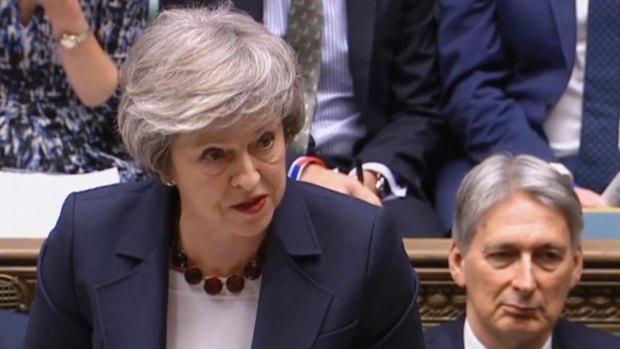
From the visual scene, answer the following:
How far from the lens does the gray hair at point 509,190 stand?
5.76ft

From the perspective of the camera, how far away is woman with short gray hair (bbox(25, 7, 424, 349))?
4.09 ft

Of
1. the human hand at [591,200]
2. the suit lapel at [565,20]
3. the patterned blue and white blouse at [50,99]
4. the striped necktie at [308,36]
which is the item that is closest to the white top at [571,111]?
the suit lapel at [565,20]

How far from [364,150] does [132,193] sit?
3.01ft

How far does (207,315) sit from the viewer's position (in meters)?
1.41

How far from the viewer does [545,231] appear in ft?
5.71

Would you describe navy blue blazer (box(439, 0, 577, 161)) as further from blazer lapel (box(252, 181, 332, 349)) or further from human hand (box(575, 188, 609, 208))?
blazer lapel (box(252, 181, 332, 349))

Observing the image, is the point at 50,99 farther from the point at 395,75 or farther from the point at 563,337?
the point at 563,337

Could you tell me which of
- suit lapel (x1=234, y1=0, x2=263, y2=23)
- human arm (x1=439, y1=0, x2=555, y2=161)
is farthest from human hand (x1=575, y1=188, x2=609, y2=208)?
suit lapel (x1=234, y1=0, x2=263, y2=23)

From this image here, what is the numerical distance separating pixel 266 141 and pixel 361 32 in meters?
1.11

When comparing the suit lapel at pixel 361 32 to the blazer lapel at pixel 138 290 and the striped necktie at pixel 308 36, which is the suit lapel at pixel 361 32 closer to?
the striped necktie at pixel 308 36

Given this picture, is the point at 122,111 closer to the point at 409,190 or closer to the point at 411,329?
the point at 411,329

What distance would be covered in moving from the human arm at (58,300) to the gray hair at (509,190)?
628 mm

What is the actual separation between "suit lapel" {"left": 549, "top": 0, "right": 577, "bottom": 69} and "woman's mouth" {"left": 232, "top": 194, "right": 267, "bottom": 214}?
4.12 ft

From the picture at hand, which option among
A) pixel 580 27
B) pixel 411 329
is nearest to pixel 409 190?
pixel 580 27
